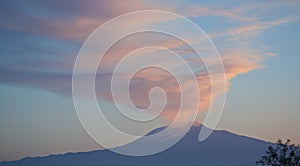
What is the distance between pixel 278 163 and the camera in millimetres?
45094

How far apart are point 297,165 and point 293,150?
4.57 ft

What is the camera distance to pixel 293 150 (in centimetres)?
4506

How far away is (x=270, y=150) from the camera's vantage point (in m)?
45.5

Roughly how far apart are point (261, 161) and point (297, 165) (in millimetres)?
3621

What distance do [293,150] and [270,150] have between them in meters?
2.01

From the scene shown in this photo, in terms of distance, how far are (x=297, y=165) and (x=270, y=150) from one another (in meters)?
2.66

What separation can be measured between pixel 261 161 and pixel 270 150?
8.34 ft

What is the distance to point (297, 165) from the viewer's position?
44.5 metres

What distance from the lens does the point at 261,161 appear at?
142ft

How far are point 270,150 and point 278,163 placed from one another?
1337mm

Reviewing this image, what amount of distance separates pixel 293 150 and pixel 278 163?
1.78 metres
